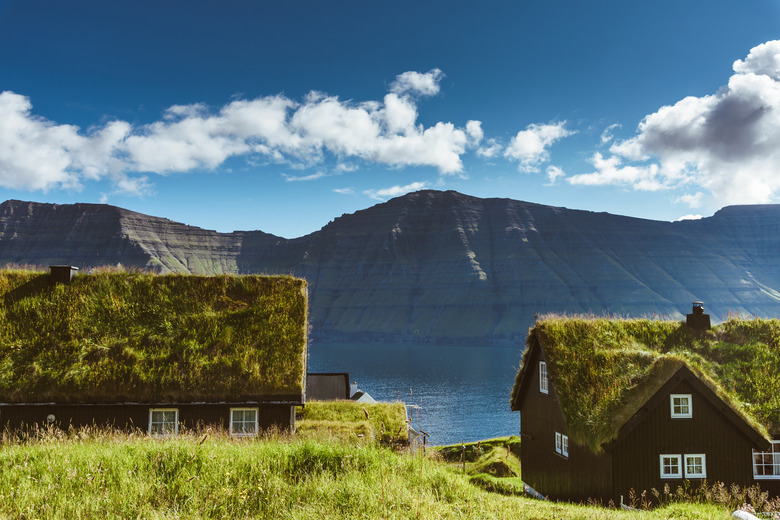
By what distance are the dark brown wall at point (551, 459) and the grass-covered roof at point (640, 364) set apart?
1.25 meters

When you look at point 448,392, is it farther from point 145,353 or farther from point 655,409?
point 145,353

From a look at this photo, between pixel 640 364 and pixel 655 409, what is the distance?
96.2 inches

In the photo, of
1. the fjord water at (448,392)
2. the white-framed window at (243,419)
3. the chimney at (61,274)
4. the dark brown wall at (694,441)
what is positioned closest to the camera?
the dark brown wall at (694,441)

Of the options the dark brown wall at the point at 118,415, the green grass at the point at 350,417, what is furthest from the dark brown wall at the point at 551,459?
the dark brown wall at the point at 118,415

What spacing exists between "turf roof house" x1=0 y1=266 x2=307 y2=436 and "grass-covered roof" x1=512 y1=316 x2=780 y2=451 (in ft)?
41.0

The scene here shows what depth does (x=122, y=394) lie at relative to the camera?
21.9 m

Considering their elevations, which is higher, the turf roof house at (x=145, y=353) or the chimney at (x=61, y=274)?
the chimney at (x=61, y=274)

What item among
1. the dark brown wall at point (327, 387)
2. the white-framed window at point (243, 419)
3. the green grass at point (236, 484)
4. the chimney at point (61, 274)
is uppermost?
the chimney at point (61, 274)

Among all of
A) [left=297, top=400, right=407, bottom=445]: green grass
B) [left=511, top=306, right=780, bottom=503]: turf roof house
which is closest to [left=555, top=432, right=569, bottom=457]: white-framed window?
[left=511, top=306, right=780, bottom=503]: turf roof house

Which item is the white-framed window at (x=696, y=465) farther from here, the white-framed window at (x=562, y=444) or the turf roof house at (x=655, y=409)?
the white-framed window at (x=562, y=444)

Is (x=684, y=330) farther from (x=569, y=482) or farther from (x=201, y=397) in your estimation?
(x=201, y=397)

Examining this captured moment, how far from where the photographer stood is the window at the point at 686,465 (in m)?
22.8

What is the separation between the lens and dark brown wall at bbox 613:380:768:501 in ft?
74.3

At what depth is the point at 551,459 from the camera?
2753 cm
